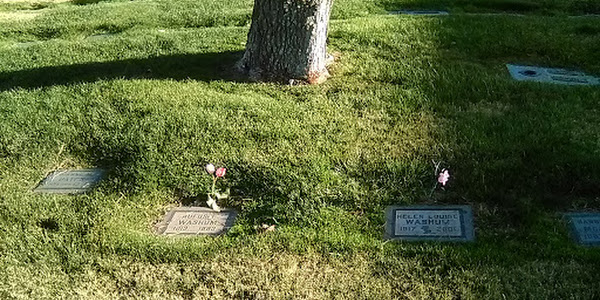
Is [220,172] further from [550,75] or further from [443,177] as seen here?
[550,75]

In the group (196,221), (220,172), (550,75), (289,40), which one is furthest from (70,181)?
(550,75)

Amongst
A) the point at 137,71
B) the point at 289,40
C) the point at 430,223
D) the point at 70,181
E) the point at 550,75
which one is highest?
the point at 289,40

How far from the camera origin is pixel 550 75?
183 inches

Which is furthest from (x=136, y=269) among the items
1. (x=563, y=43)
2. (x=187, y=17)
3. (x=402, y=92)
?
(x=187, y=17)

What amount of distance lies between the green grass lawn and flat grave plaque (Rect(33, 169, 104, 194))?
93 millimetres

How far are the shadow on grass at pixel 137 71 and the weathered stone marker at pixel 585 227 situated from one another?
2.62 meters

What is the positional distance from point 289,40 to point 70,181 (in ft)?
5.84

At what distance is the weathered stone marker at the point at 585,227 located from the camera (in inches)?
116

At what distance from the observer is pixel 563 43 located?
5.21 metres

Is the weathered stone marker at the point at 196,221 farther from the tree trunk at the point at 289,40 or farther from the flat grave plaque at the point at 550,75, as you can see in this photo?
the flat grave plaque at the point at 550,75

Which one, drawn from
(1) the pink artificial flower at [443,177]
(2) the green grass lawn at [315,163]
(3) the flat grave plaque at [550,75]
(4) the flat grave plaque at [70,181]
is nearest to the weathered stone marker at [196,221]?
(2) the green grass lawn at [315,163]

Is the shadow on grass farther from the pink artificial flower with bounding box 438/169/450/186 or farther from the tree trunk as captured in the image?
the pink artificial flower with bounding box 438/169/450/186

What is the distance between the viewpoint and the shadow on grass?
4930 millimetres

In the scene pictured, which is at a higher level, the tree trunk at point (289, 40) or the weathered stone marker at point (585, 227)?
the tree trunk at point (289, 40)
